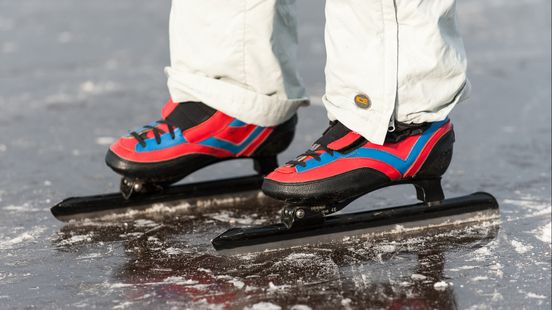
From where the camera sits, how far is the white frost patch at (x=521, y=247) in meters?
2.14

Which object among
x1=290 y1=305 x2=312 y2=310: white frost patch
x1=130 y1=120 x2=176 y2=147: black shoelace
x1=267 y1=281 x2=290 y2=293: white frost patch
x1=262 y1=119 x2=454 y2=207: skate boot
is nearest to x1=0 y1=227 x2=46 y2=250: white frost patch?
x1=130 y1=120 x2=176 y2=147: black shoelace

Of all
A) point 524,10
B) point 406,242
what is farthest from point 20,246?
point 524,10

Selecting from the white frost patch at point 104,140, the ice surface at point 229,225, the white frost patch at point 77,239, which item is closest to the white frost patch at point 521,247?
the ice surface at point 229,225

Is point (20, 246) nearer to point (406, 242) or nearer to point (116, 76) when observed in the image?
point (406, 242)

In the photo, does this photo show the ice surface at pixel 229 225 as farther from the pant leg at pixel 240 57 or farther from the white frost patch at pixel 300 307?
the pant leg at pixel 240 57

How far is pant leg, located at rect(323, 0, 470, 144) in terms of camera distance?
7.02 feet

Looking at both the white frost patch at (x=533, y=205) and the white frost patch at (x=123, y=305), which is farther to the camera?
the white frost patch at (x=533, y=205)

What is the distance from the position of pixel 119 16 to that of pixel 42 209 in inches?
143

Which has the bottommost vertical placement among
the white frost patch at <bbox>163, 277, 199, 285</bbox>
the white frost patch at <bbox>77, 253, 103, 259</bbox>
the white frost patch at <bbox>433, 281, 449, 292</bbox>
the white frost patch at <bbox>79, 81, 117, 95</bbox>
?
the white frost patch at <bbox>79, 81, 117, 95</bbox>

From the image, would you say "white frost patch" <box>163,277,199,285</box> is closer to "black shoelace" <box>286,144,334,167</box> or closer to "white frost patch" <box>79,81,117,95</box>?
"black shoelace" <box>286,144,334,167</box>

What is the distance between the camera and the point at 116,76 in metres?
4.52

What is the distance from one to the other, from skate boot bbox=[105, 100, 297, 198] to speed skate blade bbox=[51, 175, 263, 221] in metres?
0.03

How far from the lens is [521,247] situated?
217 cm

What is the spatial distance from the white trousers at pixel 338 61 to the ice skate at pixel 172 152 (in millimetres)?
47
